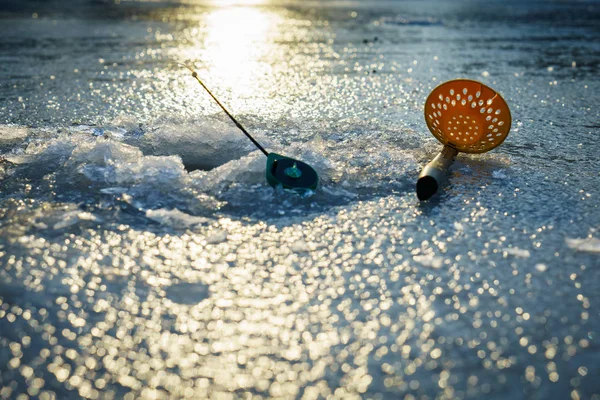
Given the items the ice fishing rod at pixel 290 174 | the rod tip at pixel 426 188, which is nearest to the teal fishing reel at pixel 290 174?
the ice fishing rod at pixel 290 174

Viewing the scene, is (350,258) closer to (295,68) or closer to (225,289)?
(225,289)

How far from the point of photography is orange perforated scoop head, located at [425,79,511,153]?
2799mm

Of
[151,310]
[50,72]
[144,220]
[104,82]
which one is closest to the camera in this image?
[151,310]

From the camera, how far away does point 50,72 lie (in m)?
5.42

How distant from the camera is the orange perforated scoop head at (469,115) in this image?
2.80m

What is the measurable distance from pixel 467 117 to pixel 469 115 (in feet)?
0.04

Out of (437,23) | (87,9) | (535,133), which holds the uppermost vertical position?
(535,133)

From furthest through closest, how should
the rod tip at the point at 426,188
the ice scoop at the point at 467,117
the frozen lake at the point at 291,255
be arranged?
the ice scoop at the point at 467,117
the rod tip at the point at 426,188
the frozen lake at the point at 291,255

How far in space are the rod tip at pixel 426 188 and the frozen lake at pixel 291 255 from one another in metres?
0.04

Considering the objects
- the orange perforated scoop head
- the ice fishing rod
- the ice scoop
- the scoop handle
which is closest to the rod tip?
the scoop handle

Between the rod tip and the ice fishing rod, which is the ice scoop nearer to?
the rod tip

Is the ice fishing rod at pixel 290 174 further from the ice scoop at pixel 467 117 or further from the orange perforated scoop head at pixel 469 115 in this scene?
the orange perforated scoop head at pixel 469 115

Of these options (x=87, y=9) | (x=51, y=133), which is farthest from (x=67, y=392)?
(x=87, y=9)

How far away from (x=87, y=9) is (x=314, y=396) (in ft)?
42.1
